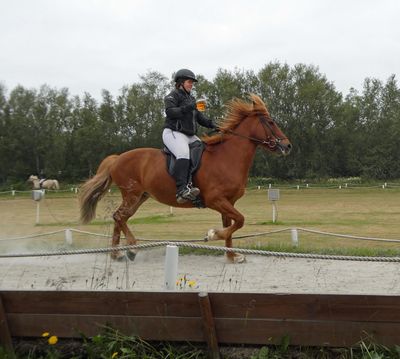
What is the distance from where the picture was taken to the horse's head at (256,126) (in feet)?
25.5

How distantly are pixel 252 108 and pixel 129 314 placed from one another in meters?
5.20

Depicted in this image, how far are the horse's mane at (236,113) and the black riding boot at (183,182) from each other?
745 millimetres

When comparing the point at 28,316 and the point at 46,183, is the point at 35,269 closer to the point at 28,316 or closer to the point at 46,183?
the point at 28,316

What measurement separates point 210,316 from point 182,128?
186 inches

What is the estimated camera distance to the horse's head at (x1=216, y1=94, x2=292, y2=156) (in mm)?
7773

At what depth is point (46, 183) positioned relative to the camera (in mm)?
37250

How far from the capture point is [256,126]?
26.0 feet

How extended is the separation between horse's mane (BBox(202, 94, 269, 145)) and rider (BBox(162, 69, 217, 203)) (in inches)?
13.5

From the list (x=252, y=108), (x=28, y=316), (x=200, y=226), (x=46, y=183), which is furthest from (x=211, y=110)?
(x=28, y=316)

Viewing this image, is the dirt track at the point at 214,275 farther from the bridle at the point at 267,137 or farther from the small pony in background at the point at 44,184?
the small pony in background at the point at 44,184

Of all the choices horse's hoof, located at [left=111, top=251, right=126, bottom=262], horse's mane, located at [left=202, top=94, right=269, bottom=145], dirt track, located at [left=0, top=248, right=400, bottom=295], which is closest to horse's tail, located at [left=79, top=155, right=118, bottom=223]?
dirt track, located at [left=0, top=248, right=400, bottom=295]

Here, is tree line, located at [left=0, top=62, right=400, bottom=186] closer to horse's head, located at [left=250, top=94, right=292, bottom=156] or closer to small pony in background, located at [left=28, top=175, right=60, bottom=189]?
small pony in background, located at [left=28, top=175, right=60, bottom=189]

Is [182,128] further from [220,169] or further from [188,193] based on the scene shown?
[188,193]

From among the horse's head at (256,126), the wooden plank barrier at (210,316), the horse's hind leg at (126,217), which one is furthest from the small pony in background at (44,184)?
the wooden plank barrier at (210,316)
